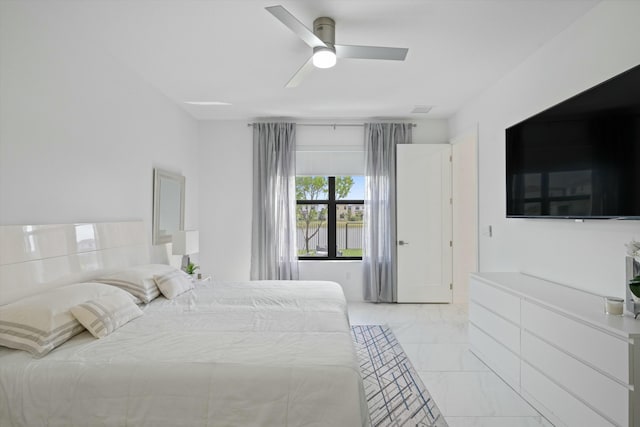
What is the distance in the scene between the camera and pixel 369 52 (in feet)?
8.16

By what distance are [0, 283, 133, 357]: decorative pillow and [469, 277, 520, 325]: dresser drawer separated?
9.11 ft

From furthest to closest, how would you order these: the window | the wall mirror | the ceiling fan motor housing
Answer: the window, the wall mirror, the ceiling fan motor housing

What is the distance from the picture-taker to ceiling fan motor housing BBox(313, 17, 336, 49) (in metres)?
2.48

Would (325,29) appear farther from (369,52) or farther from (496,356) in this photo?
(496,356)

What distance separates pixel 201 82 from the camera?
3.70 m

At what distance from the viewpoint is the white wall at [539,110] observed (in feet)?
7.20

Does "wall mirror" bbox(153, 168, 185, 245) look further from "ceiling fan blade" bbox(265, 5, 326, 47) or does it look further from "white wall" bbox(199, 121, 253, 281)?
"ceiling fan blade" bbox(265, 5, 326, 47)

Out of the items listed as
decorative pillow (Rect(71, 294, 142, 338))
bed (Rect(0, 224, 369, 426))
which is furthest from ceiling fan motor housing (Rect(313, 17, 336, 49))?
decorative pillow (Rect(71, 294, 142, 338))

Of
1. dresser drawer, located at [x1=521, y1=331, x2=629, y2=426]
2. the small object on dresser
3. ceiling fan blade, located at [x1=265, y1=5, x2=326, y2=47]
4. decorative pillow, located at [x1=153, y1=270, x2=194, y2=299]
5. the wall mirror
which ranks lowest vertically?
dresser drawer, located at [x1=521, y1=331, x2=629, y2=426]

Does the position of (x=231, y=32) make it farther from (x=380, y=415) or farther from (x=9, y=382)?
(x=380, y=415)

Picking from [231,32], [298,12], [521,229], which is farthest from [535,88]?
[231,32]

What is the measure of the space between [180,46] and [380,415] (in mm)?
3093

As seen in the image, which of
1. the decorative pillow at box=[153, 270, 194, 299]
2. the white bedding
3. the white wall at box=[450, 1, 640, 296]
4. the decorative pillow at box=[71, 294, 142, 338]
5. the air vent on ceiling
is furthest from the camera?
the air vent on ceiling

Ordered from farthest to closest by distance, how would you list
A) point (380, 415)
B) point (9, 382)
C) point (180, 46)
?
point (180, 46) → point (380, 415) → point (9, 382)
